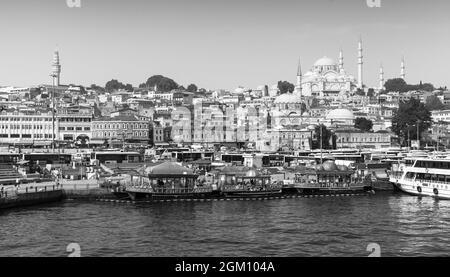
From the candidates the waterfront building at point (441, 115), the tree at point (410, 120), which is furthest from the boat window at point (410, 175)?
the waterfront building at point (441, 115)

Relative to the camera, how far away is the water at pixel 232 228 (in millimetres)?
4488

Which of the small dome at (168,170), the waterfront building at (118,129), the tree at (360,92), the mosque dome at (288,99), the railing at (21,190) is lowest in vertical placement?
the railing at (21,190)

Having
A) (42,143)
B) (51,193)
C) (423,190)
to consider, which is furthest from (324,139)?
(51,193)

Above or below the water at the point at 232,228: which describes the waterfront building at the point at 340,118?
above

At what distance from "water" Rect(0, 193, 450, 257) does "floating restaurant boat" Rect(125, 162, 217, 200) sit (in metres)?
0.46

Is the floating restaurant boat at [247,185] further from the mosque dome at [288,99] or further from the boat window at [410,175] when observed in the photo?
the mosque dome at [288,99]

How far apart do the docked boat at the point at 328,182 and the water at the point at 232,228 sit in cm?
110

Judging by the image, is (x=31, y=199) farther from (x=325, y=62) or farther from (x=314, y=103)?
(x=325, y=62)

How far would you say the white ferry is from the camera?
9.38 m

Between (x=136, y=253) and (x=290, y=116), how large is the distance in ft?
70.4

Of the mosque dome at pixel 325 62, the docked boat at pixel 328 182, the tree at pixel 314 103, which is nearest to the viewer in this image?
the docked boat at pixel 328 182

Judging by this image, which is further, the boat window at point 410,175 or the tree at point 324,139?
the tree at point 324,139

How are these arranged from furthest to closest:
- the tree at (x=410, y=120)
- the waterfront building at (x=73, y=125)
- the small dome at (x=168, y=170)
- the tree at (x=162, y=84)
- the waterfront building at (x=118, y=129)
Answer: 1. the tree at (x=162, y=84)
2. the tree at (x=410, y=120)
3. the waterfront building at (x=73, y=125)
4. the waterfront building at (x=118, y=129)
5. the small dome at (x=168, y=170)

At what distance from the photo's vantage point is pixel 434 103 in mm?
32094
